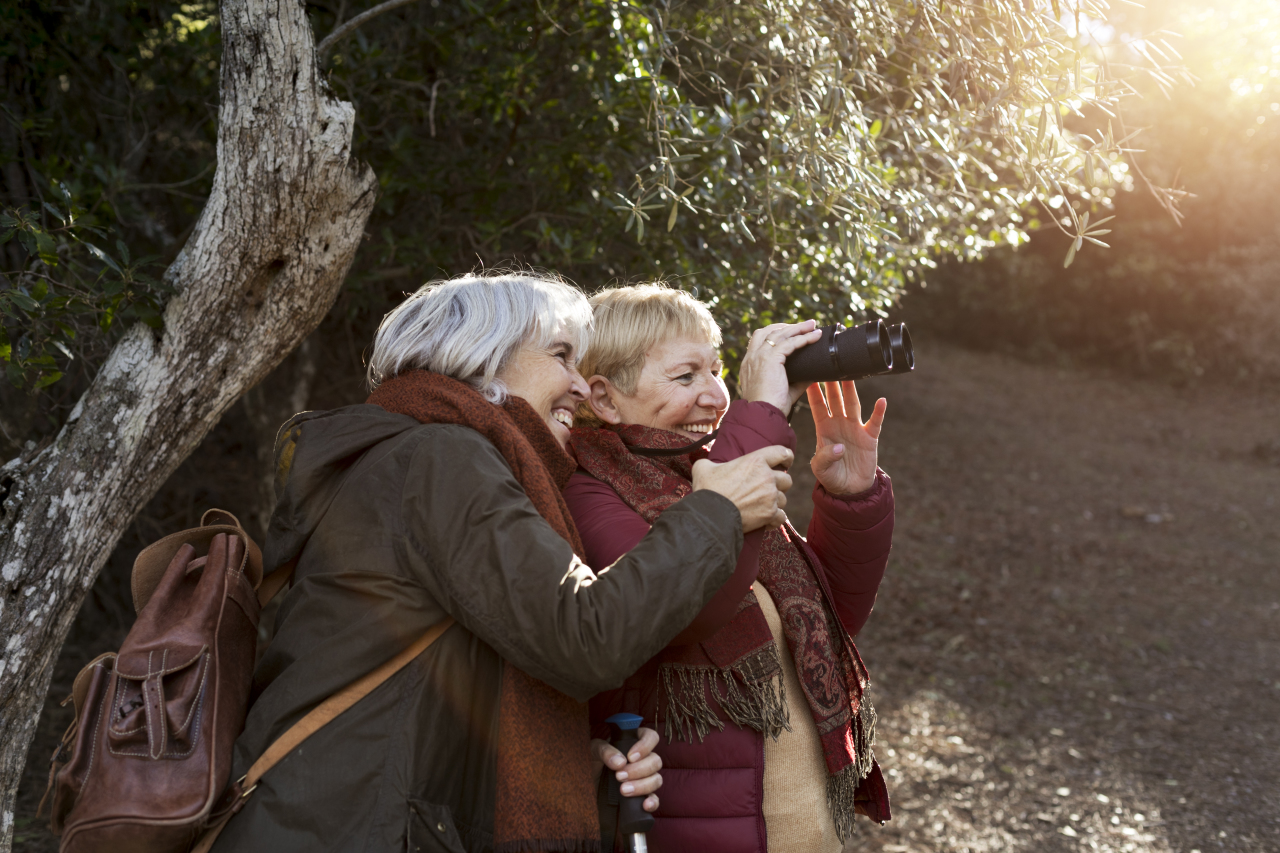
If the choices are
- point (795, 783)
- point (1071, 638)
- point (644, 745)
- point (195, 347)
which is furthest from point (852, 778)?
point (1071, 638)

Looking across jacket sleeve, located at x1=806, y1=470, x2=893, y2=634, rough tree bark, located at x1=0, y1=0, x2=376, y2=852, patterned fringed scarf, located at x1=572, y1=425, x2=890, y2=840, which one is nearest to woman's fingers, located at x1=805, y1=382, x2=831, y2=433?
jacket sleeve, located at x1=806, y1=470, x2=893, y2=634

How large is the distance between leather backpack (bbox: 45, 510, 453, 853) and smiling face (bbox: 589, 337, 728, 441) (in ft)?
2.22

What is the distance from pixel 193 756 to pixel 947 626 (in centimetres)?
578

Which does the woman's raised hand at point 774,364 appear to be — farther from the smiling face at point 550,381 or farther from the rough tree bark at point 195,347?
the rough tree bark at point 195,347

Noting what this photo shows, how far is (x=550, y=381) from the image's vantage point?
5.73 feet

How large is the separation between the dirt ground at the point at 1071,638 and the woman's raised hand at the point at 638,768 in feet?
8.84

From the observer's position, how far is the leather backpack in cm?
136

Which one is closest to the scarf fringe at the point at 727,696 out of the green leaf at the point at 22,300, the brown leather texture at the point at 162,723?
the brown leather texture at the point at 162,723

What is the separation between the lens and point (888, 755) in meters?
4.75

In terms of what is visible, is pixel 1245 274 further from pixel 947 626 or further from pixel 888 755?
pixel 888 755

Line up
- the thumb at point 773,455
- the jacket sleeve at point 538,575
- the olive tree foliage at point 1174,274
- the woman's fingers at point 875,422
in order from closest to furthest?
the jacket sleeve at point 538,575 < the thumb at point 773,455 < the woman's fingers at point 875,422 < the olive tree foliage at point 1174,274

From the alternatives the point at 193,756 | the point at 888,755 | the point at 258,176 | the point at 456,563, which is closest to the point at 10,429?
the point at 258,176

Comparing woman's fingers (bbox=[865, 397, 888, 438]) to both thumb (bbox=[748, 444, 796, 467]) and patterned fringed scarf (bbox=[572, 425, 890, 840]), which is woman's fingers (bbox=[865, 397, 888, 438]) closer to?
patterned fringed scarf (bbox=[572, 425, 890, 840])

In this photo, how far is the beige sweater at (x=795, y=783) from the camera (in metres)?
1.77
